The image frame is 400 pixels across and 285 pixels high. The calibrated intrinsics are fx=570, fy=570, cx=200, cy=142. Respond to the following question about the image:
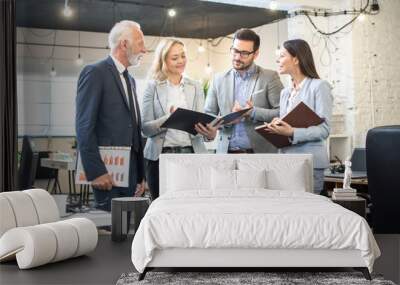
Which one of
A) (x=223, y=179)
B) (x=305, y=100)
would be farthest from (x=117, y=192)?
(x=305, y=100)

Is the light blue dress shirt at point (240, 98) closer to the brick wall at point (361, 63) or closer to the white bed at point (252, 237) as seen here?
the brick wall at point (361, 63)

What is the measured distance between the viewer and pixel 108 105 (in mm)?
6367

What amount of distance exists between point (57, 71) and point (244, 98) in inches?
83.0

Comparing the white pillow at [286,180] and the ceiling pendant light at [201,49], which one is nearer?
the white pillow at [286,180]

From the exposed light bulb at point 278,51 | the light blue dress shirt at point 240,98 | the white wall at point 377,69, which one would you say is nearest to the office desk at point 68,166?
the light blue dress shirt at point 240,98

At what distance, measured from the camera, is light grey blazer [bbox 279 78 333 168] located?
651cm

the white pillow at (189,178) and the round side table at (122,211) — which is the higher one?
the white pillow at (189,178)

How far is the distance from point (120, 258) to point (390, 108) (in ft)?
12.7

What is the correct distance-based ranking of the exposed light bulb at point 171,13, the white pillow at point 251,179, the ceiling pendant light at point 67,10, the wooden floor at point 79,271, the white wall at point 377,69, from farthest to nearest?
the white wall at point 377,69, the exposed light bulb at point 171,13, the ceiling pendant light at point 67,10, the white pillow at point 251,179, the wooden floor at point 79,271

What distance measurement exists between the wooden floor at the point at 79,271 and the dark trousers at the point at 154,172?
4.02 ft

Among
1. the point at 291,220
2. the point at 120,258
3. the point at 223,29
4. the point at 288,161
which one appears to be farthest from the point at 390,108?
the point at 120,258

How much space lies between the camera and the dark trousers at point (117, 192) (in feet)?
21.1

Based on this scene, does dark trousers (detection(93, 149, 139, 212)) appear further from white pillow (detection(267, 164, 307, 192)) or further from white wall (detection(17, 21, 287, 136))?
white pillow (detection(267, 164, 307, 192))

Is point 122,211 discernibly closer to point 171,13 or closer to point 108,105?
point 108,105
